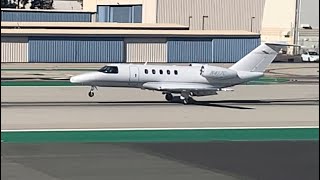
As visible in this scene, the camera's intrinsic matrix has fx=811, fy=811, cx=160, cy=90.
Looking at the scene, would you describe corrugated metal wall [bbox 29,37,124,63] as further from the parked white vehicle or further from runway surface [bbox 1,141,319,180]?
runway surface [bbox 1,141,319,180]

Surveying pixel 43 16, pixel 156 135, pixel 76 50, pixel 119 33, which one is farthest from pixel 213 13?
pixel 156 135

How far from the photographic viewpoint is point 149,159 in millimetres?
15984

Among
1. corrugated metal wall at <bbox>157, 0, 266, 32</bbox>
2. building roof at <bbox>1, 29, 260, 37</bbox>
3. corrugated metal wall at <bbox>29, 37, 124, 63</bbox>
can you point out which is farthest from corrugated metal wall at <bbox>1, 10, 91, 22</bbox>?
corrugated metal wall at <bbox>29, 37, 124, 63</bbox>

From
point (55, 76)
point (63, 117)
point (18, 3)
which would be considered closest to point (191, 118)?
point (63, 117)

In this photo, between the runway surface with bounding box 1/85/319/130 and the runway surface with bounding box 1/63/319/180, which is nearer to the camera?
the runway surface with bounding box 1/63/319/180

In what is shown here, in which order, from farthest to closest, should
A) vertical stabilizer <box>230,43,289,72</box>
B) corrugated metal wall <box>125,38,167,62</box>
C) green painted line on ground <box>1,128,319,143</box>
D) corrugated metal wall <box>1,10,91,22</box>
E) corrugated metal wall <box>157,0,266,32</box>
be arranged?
corrugated metal wall <box>1,10,91,22</box>, corrugated metal wall <box>157,0,266,32</box>, corrugated metal wall <box>125,38,167,62</box>, vertical stabilizer <box>230,43,289,72</box>, green painted line on ground <box>1,128,319,143</box>

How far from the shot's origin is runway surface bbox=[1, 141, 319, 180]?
13.9m

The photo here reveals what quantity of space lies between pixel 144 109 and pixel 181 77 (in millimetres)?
3152

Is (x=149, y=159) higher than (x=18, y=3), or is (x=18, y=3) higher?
(x=18, y=3)

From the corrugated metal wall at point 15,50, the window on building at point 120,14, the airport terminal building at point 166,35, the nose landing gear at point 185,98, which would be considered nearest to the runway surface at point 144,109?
the nose landing gear at point 185,98

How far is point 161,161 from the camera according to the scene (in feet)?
51.5

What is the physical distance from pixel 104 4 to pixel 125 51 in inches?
992

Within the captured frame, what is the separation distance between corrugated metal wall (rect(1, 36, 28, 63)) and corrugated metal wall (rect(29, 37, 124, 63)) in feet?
1.67

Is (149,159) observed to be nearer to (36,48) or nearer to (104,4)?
(36,48)
